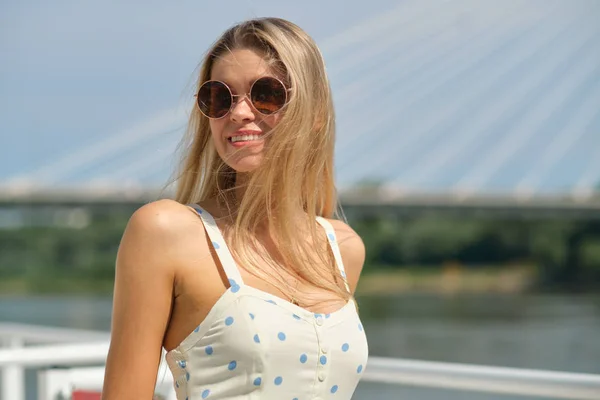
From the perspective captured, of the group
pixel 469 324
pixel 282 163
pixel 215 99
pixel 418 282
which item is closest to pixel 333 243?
pixel 282 163

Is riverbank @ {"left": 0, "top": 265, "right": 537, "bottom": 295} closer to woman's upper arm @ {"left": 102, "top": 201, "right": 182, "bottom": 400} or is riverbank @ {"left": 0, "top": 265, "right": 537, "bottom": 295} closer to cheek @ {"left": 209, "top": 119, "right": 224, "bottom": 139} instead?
cheek @ {"left": 209, "top": 119, "right": 224, "bottom": 139}

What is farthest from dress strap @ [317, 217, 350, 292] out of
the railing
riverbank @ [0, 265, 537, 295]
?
riverbank @ [0, 265, 537, 295]

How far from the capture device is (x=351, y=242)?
157 centimetres

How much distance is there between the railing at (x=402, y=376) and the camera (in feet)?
5.98

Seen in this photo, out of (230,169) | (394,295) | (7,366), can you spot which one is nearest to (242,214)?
(230,169)

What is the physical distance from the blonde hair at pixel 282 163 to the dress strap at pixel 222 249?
28 mm

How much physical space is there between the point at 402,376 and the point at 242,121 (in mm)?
830

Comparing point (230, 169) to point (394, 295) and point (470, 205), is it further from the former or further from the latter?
point (394, 295)

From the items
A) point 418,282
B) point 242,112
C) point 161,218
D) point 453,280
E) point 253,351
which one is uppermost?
point 242,112

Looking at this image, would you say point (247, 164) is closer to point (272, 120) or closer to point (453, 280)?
point (272, 120)

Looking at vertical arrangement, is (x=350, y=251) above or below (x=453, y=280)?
above

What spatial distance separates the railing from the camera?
5.98ft

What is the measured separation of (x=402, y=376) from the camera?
201 cm

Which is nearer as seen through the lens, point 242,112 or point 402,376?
point 242,112
